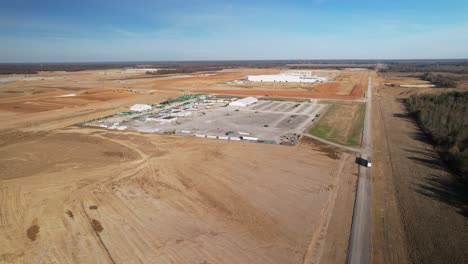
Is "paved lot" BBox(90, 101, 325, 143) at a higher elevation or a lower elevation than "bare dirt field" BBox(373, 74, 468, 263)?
higher

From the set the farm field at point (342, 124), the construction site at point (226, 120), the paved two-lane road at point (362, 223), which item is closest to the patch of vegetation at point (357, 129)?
the farm field at point (342, 124)

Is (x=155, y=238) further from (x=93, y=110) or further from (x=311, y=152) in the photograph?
(x=93, y=110)

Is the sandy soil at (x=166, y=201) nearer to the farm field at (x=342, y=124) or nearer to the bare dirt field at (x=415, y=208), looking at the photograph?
the bare dirt field at (x=415, y=208)

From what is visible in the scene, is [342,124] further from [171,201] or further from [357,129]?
[171,201]

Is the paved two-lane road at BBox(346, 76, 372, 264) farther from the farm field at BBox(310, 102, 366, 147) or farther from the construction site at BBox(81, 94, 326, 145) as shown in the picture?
the construction site at BBox(81, 94, 326, 145)

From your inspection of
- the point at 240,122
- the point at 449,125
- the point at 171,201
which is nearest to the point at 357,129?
the point at 449,125

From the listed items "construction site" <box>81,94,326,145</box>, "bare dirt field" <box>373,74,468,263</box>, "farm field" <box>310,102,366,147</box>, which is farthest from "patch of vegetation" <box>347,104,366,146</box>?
"construction site" <box>81,94,326,145</box>
